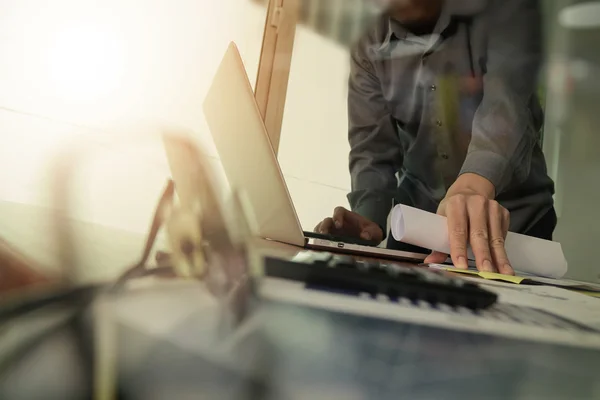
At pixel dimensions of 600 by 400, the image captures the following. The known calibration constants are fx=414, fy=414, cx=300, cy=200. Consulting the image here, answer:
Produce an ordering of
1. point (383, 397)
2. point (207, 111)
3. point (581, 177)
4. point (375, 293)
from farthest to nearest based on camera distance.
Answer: point (581, 177) → point (207, 111) → point (375, 293) → point (383, 397)

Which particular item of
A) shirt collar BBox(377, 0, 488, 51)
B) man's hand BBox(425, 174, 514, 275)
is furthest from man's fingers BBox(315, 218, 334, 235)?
shirt collar BBox(377, 0, 488, 51)

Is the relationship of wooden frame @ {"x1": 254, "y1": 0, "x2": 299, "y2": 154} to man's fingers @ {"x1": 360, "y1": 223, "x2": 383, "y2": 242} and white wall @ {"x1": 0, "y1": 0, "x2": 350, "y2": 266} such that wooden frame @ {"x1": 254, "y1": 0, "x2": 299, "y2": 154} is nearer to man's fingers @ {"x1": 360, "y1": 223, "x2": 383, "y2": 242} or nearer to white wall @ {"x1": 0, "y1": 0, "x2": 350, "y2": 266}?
white wall @ {"x1": 0, "y1": 0, "x2": 350, "y2": 266}

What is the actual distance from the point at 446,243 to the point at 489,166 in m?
0.21

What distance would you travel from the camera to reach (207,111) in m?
0.80

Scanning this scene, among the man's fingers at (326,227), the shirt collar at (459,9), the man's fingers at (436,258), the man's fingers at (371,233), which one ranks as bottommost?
the man's fingers at (371,233)

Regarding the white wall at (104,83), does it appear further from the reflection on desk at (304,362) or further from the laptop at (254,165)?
the reflection on desk at (304,362)

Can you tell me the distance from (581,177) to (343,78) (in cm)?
92

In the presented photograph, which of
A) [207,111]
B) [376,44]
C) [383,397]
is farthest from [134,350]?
[376,44]

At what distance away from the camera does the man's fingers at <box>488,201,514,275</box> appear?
1.75 ft

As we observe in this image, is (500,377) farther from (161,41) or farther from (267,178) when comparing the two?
(161,41)

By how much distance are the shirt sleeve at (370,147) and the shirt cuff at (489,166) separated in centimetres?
39

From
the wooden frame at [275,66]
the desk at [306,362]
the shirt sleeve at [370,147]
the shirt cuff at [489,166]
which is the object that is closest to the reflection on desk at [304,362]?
the desk at [306,362]

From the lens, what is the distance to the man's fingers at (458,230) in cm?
55

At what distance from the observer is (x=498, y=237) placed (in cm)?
56
